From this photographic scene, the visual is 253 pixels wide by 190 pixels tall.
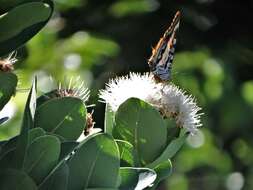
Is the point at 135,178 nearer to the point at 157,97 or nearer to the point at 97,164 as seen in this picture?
the point at 97,164

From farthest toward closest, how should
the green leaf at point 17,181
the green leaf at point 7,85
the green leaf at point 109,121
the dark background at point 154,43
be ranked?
the dark background at point 154,43, the green leaf at point 109,121, the green leaf at point 7,85, the green leaf at point 17,181

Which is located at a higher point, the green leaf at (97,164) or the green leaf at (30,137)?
the green leaf at (30,137)

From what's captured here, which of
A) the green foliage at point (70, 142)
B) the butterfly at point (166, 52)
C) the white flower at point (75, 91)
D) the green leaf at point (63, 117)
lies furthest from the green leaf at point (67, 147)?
the butterfly at point (166, 52)

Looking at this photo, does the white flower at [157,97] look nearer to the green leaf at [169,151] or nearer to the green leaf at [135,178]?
the green leaf at [169,151]

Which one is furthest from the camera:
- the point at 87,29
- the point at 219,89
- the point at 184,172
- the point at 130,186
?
the point at 184,172

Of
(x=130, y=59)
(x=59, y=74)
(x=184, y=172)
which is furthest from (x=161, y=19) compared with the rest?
(x=184, y=172)

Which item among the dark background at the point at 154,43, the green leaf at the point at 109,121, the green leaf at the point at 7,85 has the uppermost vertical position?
the green leaf at the point at 7,85

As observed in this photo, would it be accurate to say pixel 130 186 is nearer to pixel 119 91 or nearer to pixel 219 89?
pixel 119 91

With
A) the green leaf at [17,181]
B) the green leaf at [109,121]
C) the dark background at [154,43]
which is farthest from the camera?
the dark background at [154,43]
